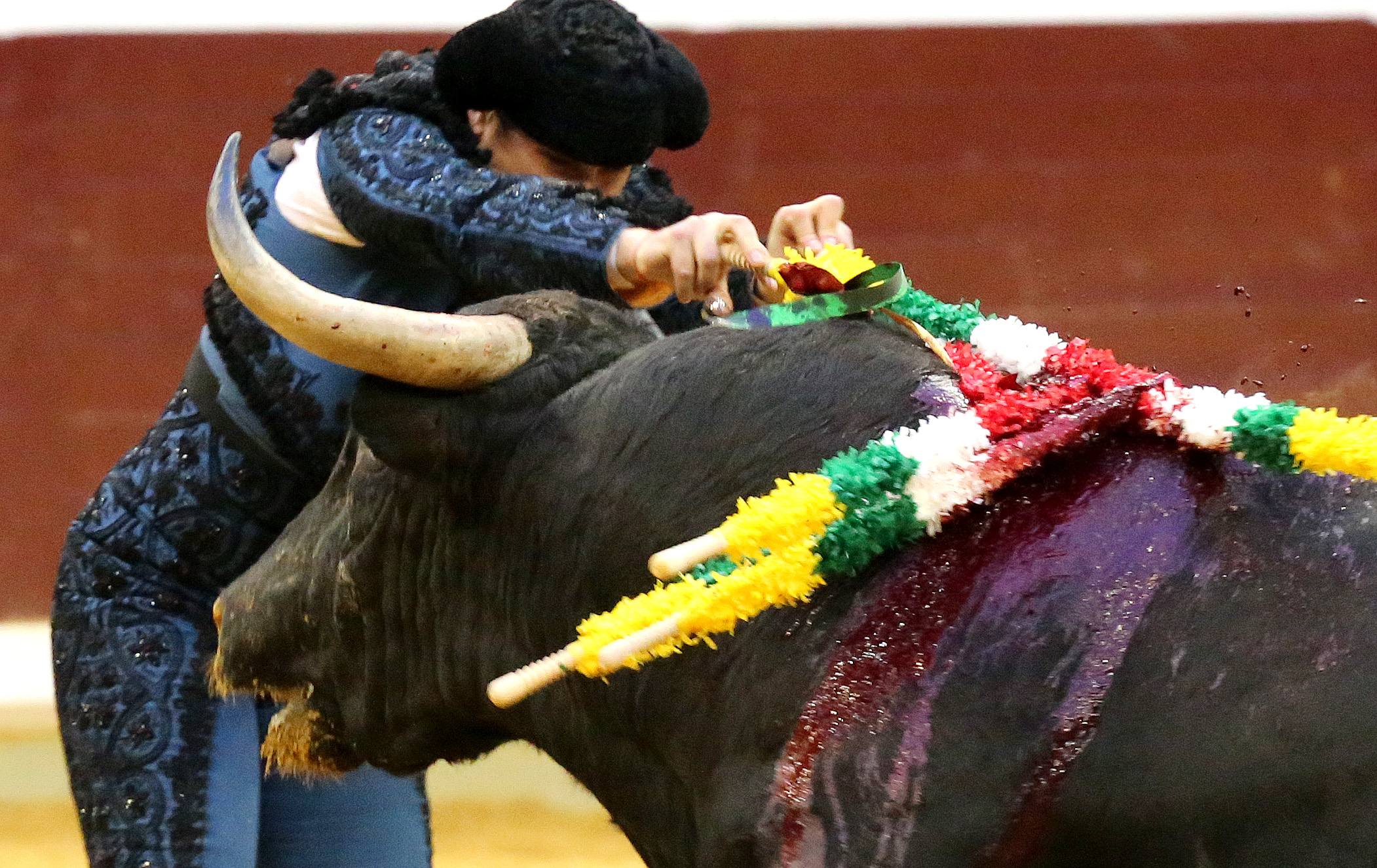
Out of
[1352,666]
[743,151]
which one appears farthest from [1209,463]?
[743,151]

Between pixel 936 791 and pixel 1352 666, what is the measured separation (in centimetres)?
26

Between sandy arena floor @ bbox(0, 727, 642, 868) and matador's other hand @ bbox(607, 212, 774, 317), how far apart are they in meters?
2.67

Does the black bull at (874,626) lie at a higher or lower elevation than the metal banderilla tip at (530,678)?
higher

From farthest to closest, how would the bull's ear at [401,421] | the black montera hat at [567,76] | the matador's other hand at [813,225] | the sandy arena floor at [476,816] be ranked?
the sandy arena floor at [476,816] → the black montera hat at [567,76] → the matador's other hand at [813,225] → the bull's ear at [401,421]

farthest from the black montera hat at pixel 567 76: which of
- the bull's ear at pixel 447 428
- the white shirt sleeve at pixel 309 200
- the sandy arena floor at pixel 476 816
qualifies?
the sandy arena floor at pixel 476 816

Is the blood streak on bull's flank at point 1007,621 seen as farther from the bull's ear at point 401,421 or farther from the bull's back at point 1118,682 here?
the bull's ear at point 401,421

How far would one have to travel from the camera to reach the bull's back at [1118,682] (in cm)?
108

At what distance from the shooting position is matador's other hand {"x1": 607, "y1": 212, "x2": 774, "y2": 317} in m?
1.44

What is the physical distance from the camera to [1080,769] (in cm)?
113

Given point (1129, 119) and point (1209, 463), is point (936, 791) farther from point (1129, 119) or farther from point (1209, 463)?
point (1129, 119)

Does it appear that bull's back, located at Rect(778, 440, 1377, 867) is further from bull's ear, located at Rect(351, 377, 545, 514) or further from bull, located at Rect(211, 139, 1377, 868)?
bull's ear, located at Rect(351, 377, 545, 514)

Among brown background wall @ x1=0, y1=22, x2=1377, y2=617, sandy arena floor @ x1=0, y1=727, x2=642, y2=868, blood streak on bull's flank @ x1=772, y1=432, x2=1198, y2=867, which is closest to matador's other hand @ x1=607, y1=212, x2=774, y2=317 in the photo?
blood streak on bull's flank @ x1=772, y1=432, x2=1198, y2=867

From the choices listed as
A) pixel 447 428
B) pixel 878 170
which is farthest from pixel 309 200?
pixel 878 170

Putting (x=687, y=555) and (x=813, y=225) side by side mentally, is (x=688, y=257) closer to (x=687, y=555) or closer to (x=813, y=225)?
(x=813, y=225)
